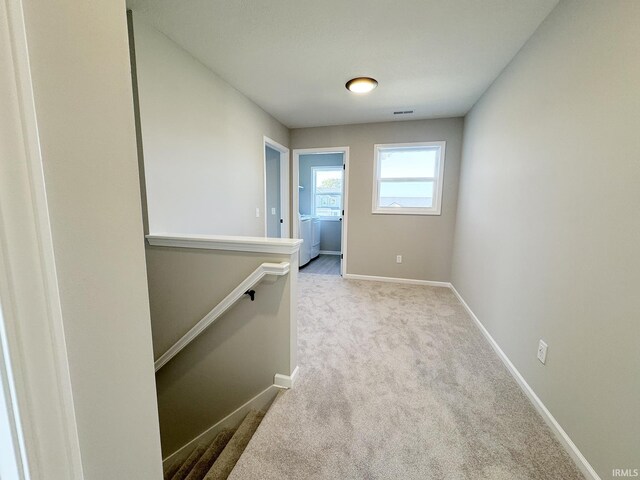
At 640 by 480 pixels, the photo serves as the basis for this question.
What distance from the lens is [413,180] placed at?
3.97 metres

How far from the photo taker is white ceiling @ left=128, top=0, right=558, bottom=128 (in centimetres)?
168

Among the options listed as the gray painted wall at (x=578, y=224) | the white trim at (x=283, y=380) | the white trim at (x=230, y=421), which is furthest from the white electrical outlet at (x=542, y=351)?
the white trim at (x=230, y=421)

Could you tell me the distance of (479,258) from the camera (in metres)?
2.75

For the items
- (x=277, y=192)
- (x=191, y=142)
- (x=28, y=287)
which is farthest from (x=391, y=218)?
(x=28, y=287)

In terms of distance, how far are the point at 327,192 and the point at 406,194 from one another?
8.66 feet

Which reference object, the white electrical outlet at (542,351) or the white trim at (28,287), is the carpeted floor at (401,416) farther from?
the white trim at (28,287)

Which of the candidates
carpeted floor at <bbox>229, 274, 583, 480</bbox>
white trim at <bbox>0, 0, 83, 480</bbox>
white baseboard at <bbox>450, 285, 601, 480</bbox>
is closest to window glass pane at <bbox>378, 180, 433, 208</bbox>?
carpeted floor at <bbox>229, 274, 583, 480</bbox>

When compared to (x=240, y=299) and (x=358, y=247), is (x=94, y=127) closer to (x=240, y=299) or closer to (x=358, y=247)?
(x=240, y=299)

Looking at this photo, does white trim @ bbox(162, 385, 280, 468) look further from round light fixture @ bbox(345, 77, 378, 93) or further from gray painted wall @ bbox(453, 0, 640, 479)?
round light fixture @ bbox(345, 77, 378, 93)

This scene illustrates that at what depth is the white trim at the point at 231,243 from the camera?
1.67 metres

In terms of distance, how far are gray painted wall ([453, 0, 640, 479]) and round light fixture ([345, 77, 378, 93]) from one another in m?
1.14

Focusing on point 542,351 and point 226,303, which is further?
point 226,303

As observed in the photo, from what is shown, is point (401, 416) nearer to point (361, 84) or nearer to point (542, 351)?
point (542, 351)

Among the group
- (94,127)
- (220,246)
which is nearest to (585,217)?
(94,127)
